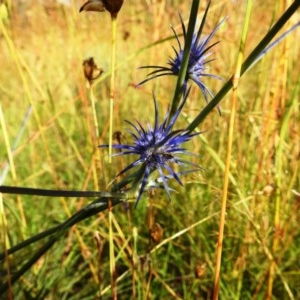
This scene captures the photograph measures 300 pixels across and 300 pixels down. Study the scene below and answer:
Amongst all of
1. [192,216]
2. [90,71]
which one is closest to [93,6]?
[90,71]

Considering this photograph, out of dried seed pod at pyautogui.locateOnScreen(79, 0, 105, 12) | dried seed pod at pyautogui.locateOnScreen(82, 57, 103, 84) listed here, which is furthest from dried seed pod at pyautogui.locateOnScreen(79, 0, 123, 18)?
dried seed pod at pyautogui.locateOnScreen(82, 57, 103, 84)

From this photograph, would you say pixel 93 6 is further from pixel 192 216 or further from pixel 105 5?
pixel 192 216

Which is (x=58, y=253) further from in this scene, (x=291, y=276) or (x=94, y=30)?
(x=94, y=30)

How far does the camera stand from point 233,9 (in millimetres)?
1392

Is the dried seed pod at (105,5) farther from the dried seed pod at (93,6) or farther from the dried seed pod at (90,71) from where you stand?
the dried seed pod at (90,71)

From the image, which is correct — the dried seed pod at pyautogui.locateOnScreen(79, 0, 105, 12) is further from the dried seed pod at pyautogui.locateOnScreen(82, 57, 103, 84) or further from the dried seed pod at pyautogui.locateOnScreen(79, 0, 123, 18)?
the dried seed pod at pyautogui.locateOnScreen(82, 57, 103, 84)

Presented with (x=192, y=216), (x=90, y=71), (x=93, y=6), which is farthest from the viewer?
(x=192, y=216)

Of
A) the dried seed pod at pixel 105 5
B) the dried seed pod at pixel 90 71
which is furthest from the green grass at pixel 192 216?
the dried seed pod at pixel 105 5

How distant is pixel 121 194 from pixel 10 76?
274 centimetres

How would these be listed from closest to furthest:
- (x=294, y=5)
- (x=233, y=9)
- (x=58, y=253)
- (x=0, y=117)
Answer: (x=294, y=5) < (x=0, y=117) < (x=58, y=253) < (x=233, y=9)

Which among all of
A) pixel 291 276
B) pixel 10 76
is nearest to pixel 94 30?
pixel 10 76

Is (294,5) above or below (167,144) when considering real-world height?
above

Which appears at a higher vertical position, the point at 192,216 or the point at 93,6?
the point at 93,6

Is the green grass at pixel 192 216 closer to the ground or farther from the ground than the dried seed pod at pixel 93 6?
closer to the ground
